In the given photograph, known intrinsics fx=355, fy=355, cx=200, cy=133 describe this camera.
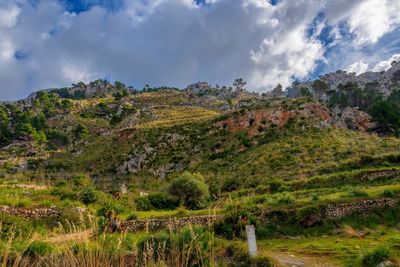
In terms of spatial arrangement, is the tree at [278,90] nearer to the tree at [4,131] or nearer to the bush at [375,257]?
the tree at [4,131]

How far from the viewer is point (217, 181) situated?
33938 mm

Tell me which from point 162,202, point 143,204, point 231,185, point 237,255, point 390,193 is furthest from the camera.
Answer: point 231,185

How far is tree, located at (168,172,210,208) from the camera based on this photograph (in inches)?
952

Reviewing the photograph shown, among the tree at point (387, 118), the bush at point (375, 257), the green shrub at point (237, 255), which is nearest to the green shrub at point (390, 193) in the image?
the bush at point (375, 257)

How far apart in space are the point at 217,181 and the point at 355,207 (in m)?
19.1

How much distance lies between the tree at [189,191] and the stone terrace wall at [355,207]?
10.2 meters

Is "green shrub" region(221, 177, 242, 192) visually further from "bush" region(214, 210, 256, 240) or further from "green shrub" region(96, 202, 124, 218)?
"bush" region(214, 210, 256, 240)

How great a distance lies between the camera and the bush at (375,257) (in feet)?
27.5

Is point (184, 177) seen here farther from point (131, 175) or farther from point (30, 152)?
point (30, 152)

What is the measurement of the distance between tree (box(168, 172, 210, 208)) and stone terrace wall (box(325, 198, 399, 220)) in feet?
33.5

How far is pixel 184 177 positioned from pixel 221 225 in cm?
1139

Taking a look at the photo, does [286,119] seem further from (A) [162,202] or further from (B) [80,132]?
(B) [80,132]

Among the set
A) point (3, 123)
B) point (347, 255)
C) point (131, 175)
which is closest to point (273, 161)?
point (131, 175)

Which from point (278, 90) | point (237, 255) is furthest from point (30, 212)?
point (278, 90)
